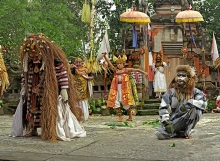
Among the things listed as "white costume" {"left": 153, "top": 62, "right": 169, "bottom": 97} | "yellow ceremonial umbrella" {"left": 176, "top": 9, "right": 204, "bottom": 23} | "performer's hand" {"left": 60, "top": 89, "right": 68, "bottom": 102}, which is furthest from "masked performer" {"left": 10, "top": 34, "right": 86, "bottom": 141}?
"yellow ceremonial umbrella" {"left": 176, "top": 9, "right": 204, "bottom": 23}

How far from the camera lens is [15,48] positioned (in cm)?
1505

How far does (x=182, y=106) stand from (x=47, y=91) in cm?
230

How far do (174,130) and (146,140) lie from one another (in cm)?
52

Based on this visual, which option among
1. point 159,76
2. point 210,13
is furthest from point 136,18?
point 210,13

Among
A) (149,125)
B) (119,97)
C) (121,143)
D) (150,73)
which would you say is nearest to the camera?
(121,143)

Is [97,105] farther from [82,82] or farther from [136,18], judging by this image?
[136,18]

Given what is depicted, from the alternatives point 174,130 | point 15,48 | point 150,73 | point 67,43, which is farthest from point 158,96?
point 174,130

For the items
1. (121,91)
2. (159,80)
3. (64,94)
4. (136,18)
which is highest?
(136,18)

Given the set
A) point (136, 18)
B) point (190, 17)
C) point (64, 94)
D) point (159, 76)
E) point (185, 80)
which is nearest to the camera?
point (185, 80)

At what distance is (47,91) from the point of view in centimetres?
719

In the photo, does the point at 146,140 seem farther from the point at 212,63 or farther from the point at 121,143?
the point at 212,63

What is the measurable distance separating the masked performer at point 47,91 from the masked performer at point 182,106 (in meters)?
1.53

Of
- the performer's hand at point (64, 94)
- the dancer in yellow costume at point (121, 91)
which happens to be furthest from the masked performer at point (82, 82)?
the performer's hand at point (64, 94)

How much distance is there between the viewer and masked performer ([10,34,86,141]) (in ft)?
23.6
